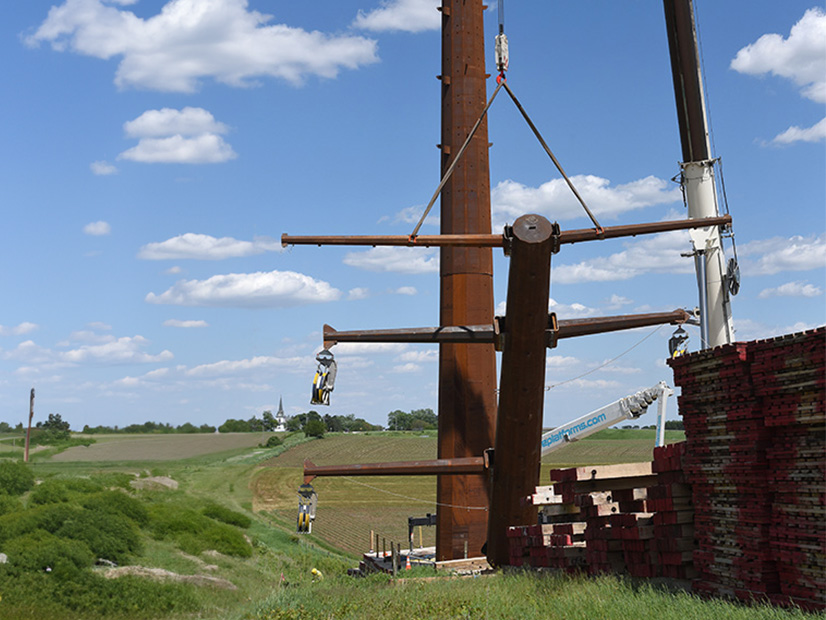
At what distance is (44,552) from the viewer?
2383 centimetres

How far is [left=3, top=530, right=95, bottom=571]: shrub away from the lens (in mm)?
23391

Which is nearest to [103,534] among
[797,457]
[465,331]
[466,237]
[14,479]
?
[14,479]

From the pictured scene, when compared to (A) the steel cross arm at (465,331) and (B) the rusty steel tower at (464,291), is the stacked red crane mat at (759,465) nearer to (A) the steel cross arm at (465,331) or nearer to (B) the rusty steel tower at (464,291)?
(A) the steel cross arm at (465,331)

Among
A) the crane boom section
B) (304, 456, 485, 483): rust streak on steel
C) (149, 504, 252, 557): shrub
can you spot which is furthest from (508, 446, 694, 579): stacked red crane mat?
(149, 504, 252, 557): shrub

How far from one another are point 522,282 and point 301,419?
98.6 metres

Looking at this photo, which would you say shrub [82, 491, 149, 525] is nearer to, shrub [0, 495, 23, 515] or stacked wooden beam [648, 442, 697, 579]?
shrub [0, 495, 23, 515]

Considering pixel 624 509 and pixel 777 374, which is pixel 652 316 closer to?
pixel 624 509

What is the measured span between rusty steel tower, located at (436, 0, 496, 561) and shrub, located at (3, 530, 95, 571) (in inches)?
462

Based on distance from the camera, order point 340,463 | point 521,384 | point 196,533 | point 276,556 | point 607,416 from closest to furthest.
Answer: point 521,384 < point 607,416 < point 196,533 < point 276,556 < point 340,463

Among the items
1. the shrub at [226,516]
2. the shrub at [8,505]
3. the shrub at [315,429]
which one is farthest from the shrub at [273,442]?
the shrub at [8,505]

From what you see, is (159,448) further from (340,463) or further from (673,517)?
(673,517)

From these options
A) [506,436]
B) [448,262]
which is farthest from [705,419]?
[448,262]

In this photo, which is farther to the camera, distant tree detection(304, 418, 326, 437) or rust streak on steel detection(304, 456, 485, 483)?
distant tree detection(304, 418, 326, 437)

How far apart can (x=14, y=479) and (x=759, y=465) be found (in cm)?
3472
